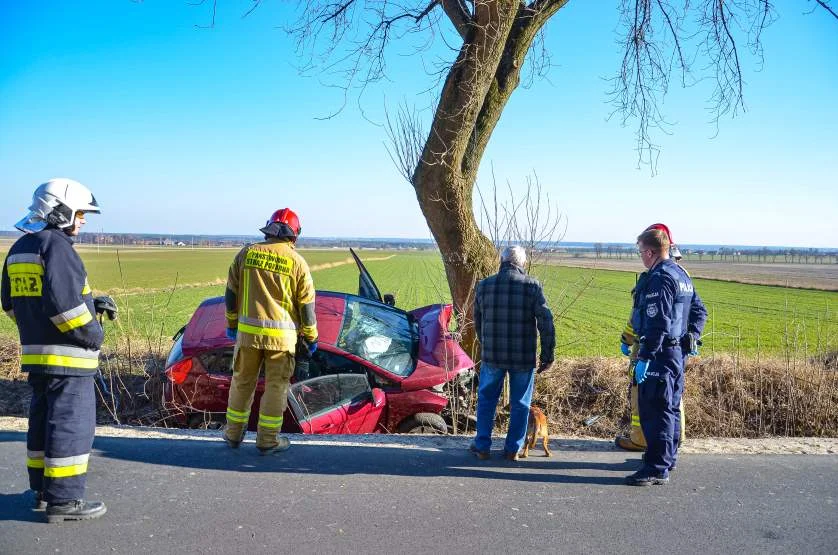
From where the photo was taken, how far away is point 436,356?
6457 mm

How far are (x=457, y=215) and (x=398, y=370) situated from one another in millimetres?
2154

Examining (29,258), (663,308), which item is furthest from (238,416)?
(663,308)

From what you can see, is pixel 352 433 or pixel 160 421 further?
pixel 160 421

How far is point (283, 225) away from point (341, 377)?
173 centimetres

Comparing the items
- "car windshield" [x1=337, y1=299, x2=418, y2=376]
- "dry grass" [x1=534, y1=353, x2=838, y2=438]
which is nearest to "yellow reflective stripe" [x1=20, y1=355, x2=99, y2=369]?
"car windshield" [x1=337, y1=299, x2=418, y2=376]

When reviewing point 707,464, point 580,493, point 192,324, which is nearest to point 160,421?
point 192,324

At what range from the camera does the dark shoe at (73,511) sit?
3.49 meters

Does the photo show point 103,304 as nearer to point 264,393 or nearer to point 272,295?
point 272,295

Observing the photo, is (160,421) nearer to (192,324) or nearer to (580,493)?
(192,324)

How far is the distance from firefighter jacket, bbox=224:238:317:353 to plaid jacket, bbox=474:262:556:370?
1499mm

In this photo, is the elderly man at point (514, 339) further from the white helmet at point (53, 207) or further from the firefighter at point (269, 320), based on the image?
the white helmet at point (53, 207)

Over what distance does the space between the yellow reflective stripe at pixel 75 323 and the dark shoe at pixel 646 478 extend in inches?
147

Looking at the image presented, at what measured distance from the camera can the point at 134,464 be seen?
14.7 feet

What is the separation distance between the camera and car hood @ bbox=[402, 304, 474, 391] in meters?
6.18
